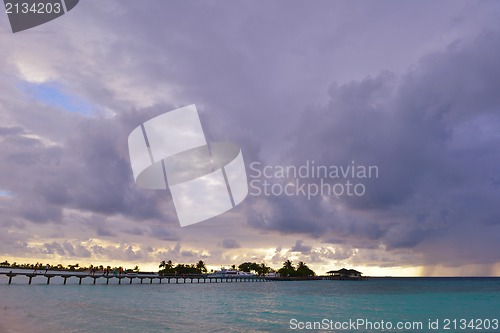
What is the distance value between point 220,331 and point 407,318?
21822 mm

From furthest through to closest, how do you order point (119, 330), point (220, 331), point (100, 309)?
point (100, 309), point (220, 331), point (119, 330)

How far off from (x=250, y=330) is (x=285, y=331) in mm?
2423

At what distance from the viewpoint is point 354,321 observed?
36125 millimetres

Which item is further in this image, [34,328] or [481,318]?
[481,318]

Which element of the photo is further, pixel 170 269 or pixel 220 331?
pixel 170 269

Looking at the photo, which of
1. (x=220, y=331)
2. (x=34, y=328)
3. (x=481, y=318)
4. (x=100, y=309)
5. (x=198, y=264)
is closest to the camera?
(x=34, y=328)

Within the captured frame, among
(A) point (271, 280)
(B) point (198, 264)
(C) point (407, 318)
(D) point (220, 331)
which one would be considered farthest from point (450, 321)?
(B) point (198, 264)

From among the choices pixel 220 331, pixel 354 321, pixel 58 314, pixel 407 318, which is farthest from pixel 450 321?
pixel 58 314

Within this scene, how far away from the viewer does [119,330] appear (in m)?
25.3

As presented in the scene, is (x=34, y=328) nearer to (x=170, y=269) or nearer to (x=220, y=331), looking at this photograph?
(x=220, y=331)

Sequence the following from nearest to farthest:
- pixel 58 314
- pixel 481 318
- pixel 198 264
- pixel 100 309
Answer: pixel 58 314 < pixel 100 309 < pixel 481 318 < pixel 198 264

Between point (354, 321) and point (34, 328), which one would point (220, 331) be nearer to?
point (34, 328)

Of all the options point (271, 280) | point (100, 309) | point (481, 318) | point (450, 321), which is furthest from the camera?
point (271, 280)

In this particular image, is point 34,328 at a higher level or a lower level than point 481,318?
higher
